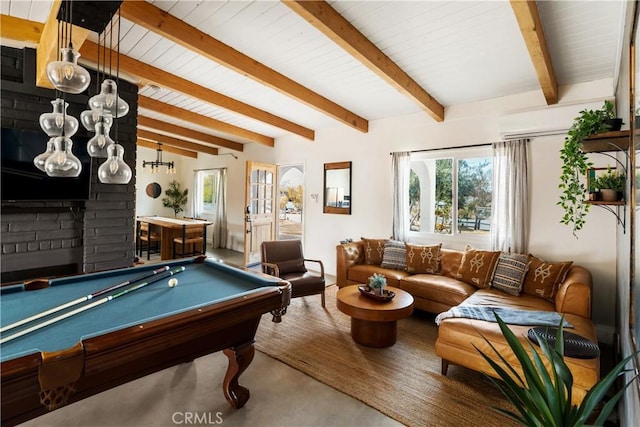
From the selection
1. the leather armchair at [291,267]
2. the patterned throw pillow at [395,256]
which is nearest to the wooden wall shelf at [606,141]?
the patterned throw pillow at [395,256]

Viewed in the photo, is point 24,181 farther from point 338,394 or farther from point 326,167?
point 326,167

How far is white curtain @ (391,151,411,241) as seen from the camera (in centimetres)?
464

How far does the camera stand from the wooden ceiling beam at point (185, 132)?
576 cm

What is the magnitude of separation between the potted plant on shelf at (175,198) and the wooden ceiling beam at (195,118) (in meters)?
3.89

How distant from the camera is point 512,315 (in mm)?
2582

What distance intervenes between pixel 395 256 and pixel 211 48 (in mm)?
3255

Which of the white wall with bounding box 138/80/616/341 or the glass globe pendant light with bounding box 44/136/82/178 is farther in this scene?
the white wall with bounding box 138/80/616/341

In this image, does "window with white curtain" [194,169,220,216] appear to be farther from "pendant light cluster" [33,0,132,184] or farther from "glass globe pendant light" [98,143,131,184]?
"glass globe pendant light" [98,143,131,184]

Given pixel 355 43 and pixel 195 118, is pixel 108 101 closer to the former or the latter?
pixel 355 43

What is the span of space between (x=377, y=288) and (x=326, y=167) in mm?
3069

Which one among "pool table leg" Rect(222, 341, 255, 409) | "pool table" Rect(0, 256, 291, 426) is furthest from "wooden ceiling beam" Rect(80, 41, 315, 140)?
"pool table leg" Rect(222, 341, 255, 409)

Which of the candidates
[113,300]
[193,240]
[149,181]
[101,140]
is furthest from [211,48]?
[149,181]

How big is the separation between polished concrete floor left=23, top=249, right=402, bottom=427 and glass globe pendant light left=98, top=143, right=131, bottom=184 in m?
1.50

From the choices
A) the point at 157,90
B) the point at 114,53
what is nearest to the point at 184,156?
the point at 157,90
